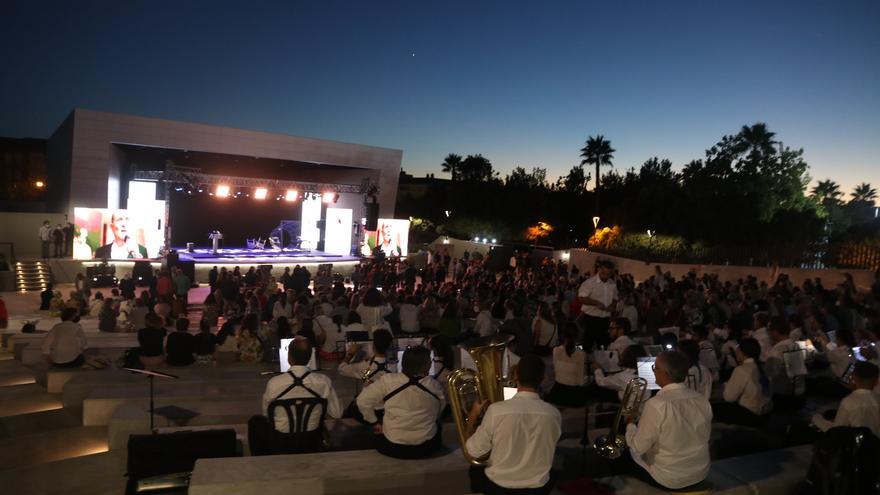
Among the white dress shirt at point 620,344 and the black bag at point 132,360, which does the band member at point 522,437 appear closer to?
the white dress shirt at point 620,344

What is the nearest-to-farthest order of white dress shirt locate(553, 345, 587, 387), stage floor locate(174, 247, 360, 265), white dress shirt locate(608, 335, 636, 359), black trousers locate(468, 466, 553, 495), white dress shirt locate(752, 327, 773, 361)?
black trousers locate(468, 466, 553, 495) < white dress shirt locate(553, 345, 587, 387) < white dress shirt locate(608, 335, 636, 359) < white dress shirt locate(752, 327, 773, 361) < stage floor locate(174, 247, 360, 265)

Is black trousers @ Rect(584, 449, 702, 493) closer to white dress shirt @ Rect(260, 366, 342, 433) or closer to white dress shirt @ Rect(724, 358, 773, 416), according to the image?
white dress shirt @ Rect(724, 358, 773, 416)

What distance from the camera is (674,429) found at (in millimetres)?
3602

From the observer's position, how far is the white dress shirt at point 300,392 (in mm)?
4348

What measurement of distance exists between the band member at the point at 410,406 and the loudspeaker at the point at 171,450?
47.4 inches

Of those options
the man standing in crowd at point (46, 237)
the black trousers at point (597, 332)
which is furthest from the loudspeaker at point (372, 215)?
the black trousers at point (597, 332)

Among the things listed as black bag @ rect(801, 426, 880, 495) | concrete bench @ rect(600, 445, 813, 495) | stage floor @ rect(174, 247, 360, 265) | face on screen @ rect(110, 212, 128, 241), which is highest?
face on screen @ rect(110, 212, 128, 241)

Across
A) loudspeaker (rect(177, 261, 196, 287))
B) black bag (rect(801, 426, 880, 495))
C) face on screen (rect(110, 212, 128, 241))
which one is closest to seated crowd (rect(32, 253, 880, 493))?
black bag (rect(801, 426, 880, 495))

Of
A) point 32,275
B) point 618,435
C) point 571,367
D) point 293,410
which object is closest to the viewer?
point 618,435

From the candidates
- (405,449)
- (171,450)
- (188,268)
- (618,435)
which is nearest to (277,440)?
(171,450)

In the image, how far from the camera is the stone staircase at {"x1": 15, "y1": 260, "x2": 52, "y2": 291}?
62.1 ft

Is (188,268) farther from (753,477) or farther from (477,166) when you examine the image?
(477,166)

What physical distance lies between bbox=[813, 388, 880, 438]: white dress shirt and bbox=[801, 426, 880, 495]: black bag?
0.45 metres

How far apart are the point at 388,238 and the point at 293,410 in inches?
944
